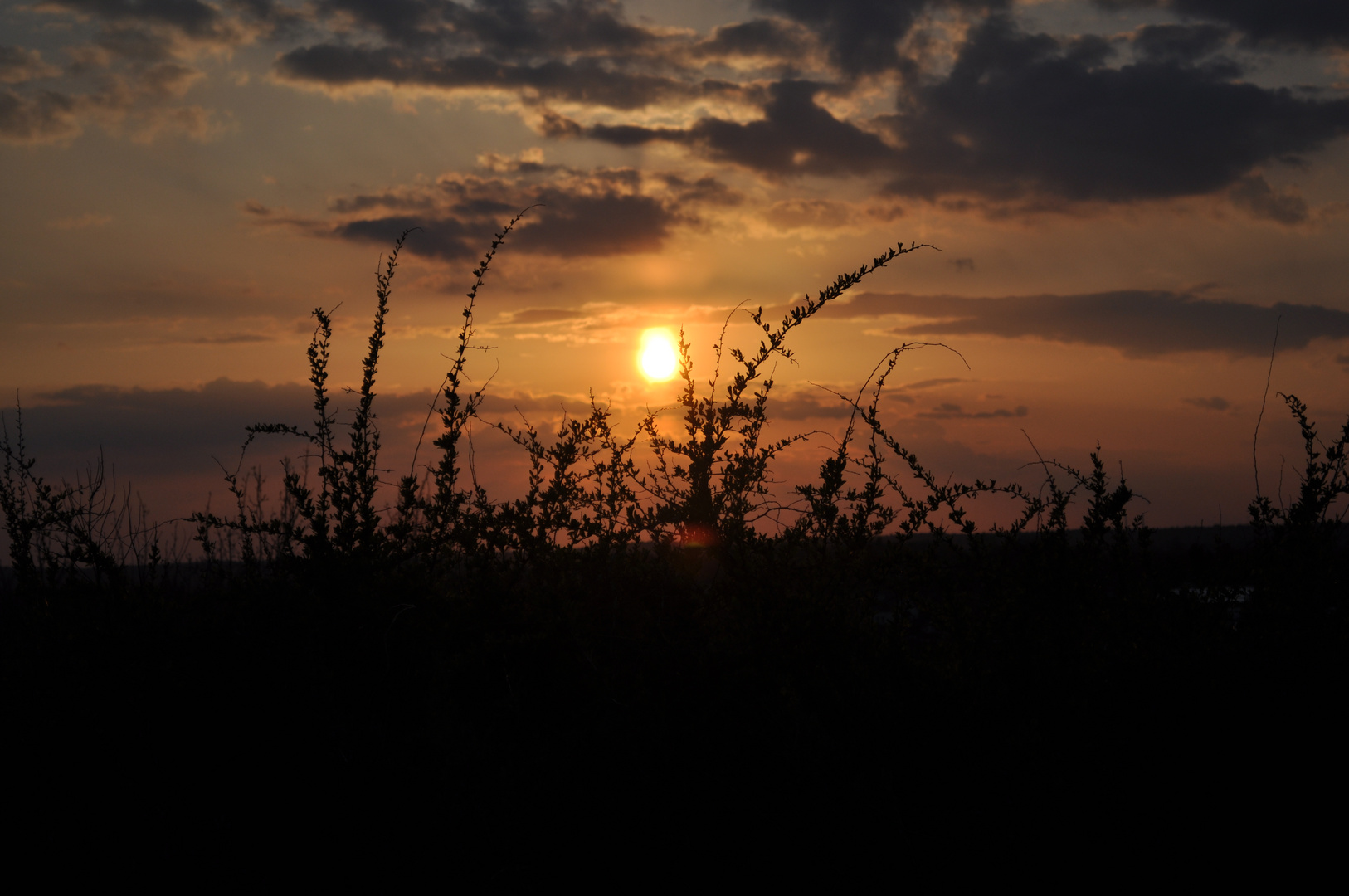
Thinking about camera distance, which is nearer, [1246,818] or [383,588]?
[1246,818]

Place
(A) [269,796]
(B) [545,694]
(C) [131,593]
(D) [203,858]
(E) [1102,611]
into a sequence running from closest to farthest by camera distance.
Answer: (D) [203,858] < (A) [269,796] < (B) [545,694] < (E) [1102,611] < (C) [131,593]

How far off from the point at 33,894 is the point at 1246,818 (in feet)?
14.4

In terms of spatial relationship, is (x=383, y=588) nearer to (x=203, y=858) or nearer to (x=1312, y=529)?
(x=203, y=858)

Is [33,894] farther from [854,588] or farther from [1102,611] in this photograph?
[1102,611]

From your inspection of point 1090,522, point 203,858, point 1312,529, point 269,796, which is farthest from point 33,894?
point 1312,529

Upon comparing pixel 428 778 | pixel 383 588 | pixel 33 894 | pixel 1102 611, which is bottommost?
pixel 33 894

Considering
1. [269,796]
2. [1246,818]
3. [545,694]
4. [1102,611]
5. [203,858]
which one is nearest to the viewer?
[1246,818]

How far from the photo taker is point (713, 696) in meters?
3.80

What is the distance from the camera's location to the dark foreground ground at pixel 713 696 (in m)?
3.21

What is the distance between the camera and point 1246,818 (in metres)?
3.07

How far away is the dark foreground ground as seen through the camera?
10.5 feet

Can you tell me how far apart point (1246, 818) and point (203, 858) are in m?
3.81

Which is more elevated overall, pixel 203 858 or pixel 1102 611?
pixel 1102 611

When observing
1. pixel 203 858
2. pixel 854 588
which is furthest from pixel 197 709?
pixel 854 588
